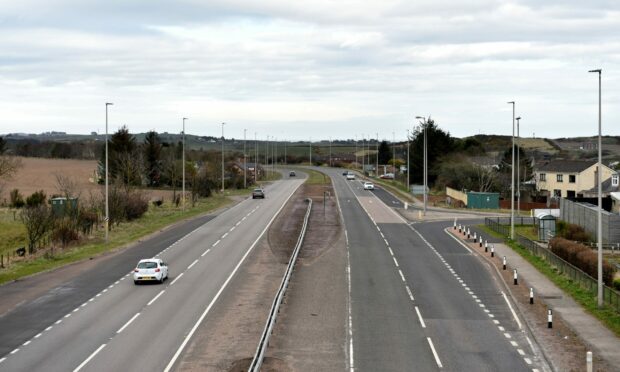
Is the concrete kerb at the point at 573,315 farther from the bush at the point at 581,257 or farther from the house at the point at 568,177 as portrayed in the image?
the house at the point at 568,177

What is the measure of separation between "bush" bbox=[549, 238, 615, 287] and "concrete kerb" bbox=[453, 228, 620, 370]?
72.1 inches

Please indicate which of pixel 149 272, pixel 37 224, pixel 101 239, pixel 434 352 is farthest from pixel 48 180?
pixel 434 352

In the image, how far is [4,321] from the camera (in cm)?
2894

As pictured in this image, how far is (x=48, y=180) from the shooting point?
126000mm

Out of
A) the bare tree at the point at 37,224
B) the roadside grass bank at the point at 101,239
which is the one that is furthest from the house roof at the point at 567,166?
the bare tree at the point at 37,224

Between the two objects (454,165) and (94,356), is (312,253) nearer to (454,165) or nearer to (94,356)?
(94,356)

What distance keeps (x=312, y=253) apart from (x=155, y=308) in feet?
56.8

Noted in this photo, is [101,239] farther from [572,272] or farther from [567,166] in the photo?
[567,166]

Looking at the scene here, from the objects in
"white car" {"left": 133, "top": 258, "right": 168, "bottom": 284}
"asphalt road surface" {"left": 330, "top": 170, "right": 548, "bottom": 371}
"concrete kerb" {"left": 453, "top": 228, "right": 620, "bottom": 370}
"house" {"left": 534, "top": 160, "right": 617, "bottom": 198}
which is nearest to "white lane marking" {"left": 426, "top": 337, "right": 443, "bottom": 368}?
"asphalt road surface" {"left": 330, "top": 170, "right": 548, "bottom": 371}

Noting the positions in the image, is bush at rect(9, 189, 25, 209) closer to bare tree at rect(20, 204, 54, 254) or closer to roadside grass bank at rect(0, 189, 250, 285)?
roadside grass bank at rect(0, 189, 250, 285)

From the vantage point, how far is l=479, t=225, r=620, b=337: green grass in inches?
1136

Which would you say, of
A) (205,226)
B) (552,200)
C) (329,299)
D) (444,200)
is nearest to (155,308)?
(329,299)

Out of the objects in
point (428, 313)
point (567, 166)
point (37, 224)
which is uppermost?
point (567, 166)

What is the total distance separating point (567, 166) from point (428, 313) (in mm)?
78174
